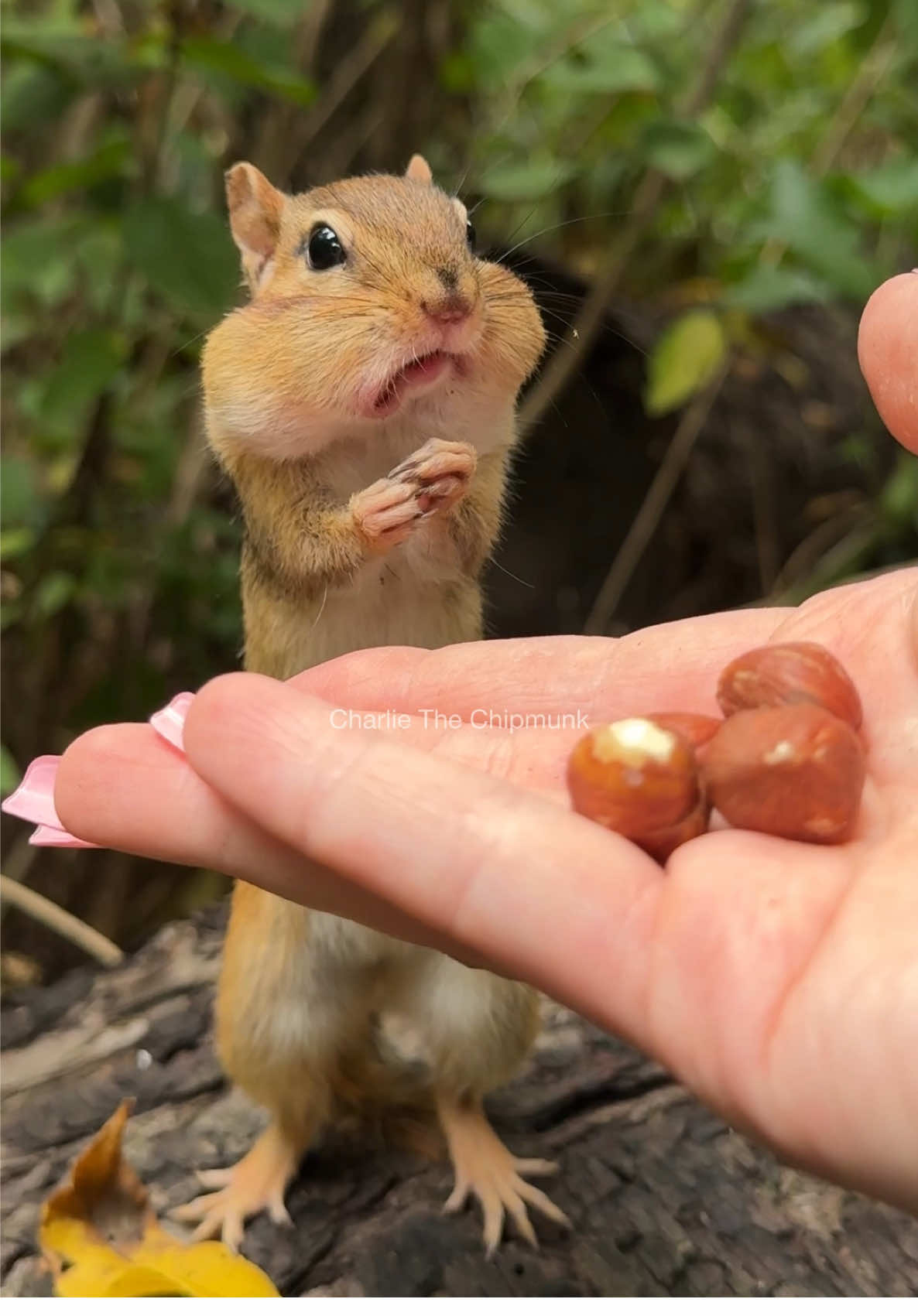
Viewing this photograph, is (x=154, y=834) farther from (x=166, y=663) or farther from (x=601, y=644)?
(x=166, y=663)

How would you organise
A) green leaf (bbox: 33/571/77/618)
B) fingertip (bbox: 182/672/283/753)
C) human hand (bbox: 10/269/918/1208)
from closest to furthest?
1. human hand (bbox: 10/269/918/1208)
2. fingertip (bbox: 182/672/283/753)
3. green leaf (bbox: 33/571/77/618)

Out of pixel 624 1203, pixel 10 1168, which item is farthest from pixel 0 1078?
pixel 624 1203

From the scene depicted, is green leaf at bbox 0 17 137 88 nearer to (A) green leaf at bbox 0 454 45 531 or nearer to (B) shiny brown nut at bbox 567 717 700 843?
(A) green leaf at bbox 0 454 45 531

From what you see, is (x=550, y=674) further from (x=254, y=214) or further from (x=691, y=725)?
(x=254, y=214)

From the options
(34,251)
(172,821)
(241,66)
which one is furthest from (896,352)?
(34,251)

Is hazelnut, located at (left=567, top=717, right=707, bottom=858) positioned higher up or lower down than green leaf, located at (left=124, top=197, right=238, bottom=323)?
lower down

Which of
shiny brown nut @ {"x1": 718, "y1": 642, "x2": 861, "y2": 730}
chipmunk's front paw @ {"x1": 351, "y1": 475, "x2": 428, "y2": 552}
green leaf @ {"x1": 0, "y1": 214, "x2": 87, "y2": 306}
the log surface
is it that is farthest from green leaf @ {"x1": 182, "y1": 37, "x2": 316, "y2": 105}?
the log surface
